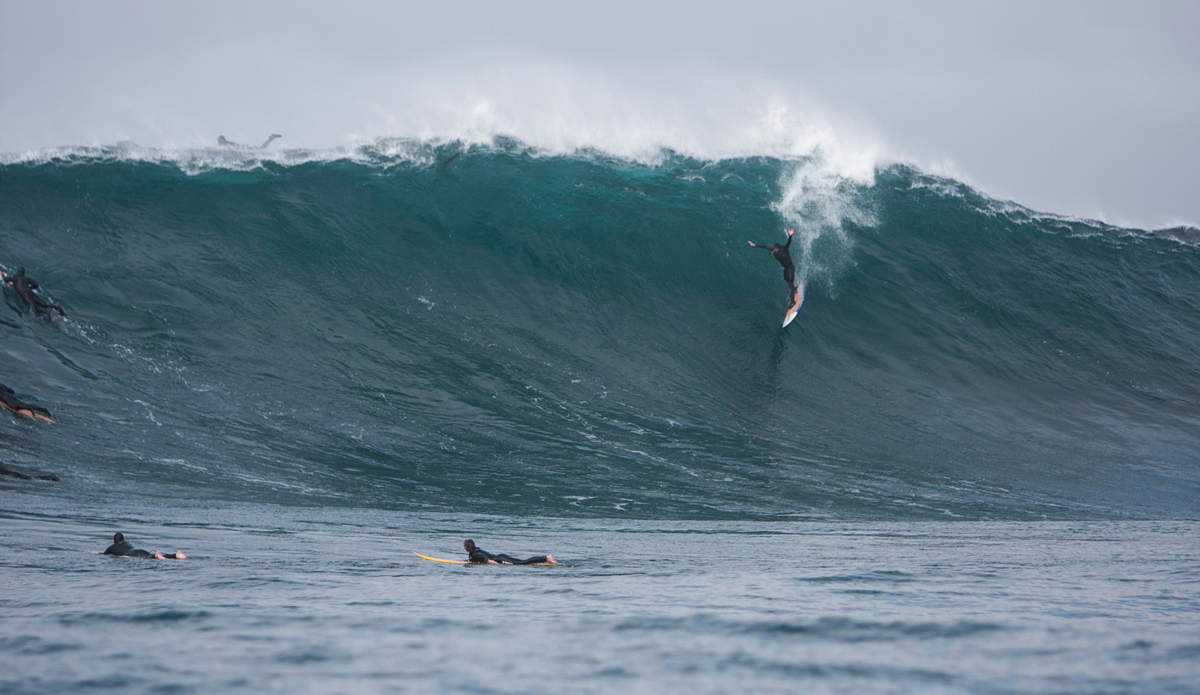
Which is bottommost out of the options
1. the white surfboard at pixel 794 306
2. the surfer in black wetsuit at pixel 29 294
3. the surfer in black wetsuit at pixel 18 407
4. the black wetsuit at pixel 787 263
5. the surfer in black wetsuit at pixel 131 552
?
the surfer in black wetsuit at pixel 131 552

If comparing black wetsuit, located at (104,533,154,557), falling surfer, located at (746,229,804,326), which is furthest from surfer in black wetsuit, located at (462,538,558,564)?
falling surfer, located at (746,229,804,326)

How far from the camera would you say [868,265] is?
754 inches

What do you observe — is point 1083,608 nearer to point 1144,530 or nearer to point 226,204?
point 1144,530

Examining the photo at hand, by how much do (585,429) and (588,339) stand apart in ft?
11.5

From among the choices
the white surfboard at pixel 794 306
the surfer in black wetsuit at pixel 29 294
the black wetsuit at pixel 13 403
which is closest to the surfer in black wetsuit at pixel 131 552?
the black wetsuit at pixel 13 403

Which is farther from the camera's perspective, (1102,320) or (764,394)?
(1102,320)

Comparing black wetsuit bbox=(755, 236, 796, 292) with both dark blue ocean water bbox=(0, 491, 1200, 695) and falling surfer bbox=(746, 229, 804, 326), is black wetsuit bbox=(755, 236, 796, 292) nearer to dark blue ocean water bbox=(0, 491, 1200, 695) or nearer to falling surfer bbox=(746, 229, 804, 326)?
falling surfer bbox=(746, 229, 804, 326)

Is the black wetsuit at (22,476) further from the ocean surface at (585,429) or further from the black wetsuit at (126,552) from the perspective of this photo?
the black wetsuit at (126,552)

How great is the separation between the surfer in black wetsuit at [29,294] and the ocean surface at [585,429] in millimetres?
240

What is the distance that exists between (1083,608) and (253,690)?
450 cm

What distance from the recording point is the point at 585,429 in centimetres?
1305

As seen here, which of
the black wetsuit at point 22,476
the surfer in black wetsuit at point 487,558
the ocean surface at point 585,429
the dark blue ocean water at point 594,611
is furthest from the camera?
the black wetsuit at point 22,476

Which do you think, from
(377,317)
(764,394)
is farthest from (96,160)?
(764,394)

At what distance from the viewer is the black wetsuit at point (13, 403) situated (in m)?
11.6
